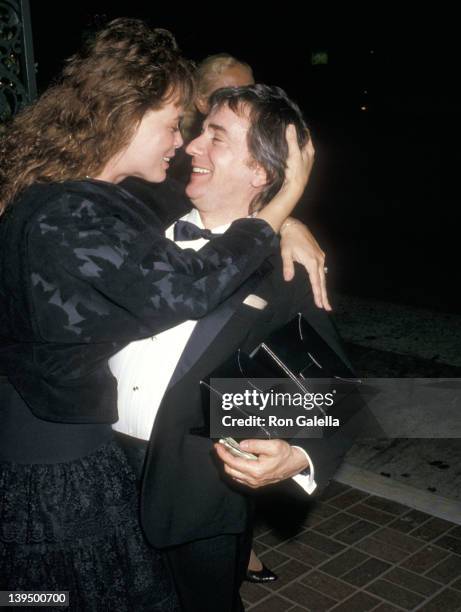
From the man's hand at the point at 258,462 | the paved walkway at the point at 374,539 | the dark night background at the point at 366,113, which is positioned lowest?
the dark night background at the point at 366,113

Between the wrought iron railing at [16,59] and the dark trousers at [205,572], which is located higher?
the wrought iron railing at [16,59]

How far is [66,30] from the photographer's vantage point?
12734 mm

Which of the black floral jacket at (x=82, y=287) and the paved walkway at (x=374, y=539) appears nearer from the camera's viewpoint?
the black floral jacket at (x=82, y=287)

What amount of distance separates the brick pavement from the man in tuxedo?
1507 mm

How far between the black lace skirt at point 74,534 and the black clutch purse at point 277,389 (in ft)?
1.40

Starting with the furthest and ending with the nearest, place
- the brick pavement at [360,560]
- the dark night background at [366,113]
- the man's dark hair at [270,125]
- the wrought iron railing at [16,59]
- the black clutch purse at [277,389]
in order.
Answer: the dark night background at [366,113] < the wrought iron railing at [16,59] < the brick pavement at [360,560] < the man's dark hair at [270,125] < the black clutch purse at [277,389]

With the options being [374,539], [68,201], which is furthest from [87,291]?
[374,539]

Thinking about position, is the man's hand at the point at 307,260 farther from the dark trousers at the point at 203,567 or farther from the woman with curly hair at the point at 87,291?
the dark trousers at the point at 203,567

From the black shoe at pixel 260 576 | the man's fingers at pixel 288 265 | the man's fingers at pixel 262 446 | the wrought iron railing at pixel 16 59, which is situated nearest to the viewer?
the man's fingers at pixel 262 446

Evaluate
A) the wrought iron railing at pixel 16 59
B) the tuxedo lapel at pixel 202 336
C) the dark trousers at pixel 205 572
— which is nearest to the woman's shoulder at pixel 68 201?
the tuxedo lapel at pixel 202 336

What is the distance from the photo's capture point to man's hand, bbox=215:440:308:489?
1.95 m

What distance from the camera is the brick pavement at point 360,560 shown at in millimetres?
3658

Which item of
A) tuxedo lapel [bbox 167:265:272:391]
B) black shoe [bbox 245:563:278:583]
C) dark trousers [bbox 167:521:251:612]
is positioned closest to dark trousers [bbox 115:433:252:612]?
dark trousers [bbox 167:521:251:612]

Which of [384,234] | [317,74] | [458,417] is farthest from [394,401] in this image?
[317,74]
